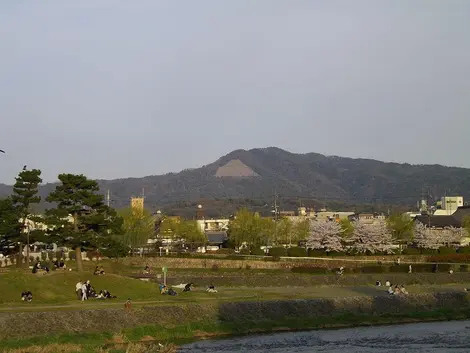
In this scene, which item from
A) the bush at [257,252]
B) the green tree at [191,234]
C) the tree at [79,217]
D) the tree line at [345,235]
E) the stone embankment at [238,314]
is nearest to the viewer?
the stone embankment at [238,314]

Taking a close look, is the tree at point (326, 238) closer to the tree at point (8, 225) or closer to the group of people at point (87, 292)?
the tree at point (8, 225)

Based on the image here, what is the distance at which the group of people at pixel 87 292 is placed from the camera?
37.5m

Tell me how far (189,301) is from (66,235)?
14384 mm

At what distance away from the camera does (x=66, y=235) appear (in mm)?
48844

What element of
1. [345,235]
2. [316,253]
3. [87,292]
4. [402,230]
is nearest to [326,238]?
[316,253]

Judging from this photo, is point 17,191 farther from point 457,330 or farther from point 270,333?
point 457,330

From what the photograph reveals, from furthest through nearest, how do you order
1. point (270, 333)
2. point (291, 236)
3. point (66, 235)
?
point (291, 236), point (66, 235), point (270, 333)

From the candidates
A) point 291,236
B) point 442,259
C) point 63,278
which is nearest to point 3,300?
point 63,278

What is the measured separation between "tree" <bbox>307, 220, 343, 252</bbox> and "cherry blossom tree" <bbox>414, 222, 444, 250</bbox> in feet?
30.2

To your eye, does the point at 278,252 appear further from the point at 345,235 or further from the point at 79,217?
the point at 79,217

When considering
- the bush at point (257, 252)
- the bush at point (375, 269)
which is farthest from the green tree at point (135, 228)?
→ the bush at point (375, 269)

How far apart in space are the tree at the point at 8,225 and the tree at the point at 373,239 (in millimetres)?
42397

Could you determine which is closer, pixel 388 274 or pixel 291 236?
pixel 388 274

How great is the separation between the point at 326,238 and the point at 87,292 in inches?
2066
